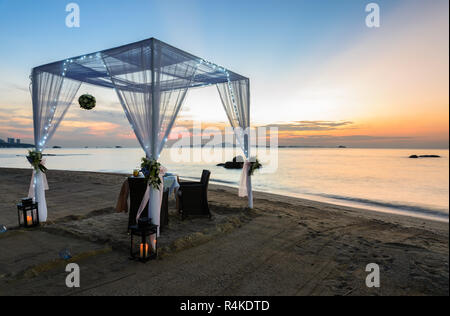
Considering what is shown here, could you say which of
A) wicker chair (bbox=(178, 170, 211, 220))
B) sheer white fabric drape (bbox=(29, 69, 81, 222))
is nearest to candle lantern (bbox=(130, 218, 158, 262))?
wicker chair (bbox=(178, 170, 211, 220))

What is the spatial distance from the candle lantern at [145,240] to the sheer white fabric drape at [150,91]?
0.94 ft

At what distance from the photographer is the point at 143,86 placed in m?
3.73

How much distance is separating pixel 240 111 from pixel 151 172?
9.58 feet

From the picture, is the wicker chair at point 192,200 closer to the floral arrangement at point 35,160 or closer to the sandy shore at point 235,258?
the sandy shore at point 235,258

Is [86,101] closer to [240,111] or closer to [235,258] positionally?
[240,111]

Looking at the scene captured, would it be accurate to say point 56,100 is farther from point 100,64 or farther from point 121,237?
point 121,237

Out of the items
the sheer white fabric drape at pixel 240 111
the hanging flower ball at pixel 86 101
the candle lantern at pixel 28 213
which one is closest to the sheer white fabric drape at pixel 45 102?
the hanging flower ball at pixel 86 101

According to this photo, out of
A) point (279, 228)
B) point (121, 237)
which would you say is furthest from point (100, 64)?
point (279, 228)

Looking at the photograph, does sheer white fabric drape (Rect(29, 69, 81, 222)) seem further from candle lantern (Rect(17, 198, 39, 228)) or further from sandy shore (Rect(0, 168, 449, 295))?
sandy shore (Rect(0, 168, 449, 295))

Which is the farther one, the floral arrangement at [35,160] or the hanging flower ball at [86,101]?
the hanging flower ball at [86,101]

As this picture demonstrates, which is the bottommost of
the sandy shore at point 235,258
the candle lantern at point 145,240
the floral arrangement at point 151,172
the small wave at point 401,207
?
the small wave at point 401,207

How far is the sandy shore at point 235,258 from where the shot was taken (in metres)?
2.46

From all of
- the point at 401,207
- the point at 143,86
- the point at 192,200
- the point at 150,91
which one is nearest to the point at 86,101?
the point at 143,86

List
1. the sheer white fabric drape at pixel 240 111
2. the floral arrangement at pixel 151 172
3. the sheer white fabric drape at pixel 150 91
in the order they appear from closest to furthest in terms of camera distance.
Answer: the floral arrangement at pixel 151 172
the sheer white fabric drape at pixel 150 91
the sheer white fabric drape at pixel 240 111
